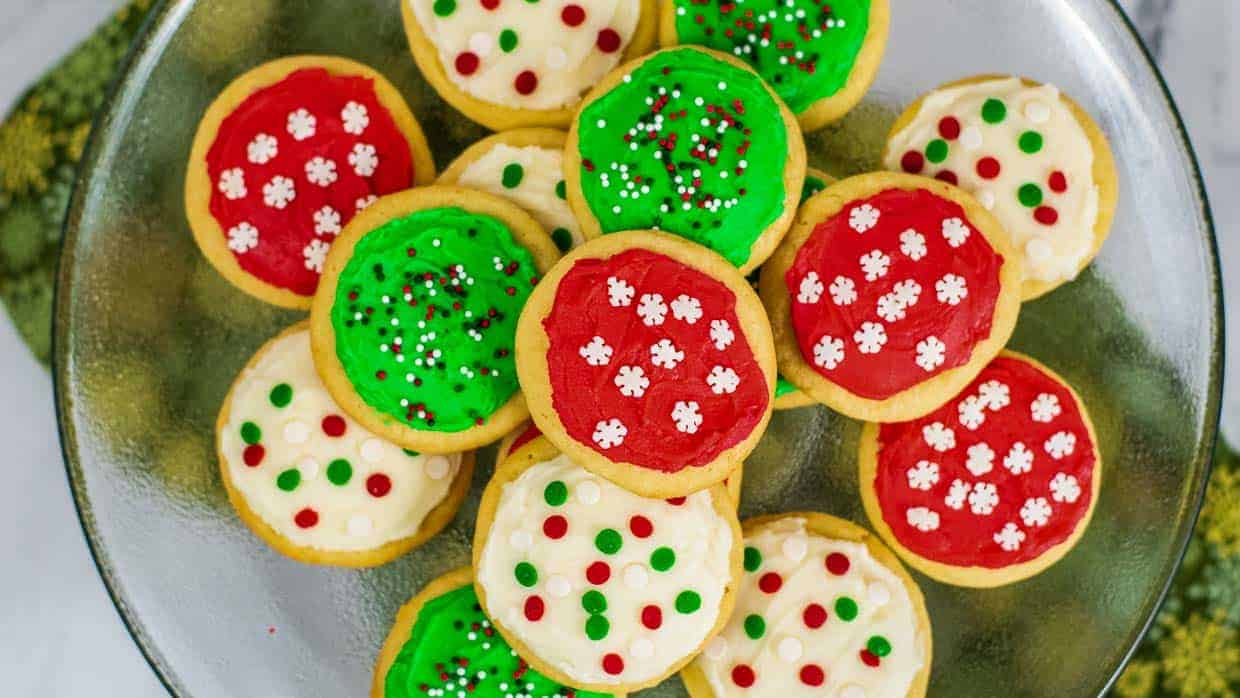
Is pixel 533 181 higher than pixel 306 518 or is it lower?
higher

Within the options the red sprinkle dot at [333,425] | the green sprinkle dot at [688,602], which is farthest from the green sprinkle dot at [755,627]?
the red sprinkle dot at [333,425]

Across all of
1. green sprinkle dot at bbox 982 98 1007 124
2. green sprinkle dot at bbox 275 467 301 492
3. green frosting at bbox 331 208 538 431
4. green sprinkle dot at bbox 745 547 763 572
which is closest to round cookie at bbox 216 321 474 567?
green sprinkle dot at bbox 275 467 301 492

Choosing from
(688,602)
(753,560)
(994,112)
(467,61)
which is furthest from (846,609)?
(467,61)

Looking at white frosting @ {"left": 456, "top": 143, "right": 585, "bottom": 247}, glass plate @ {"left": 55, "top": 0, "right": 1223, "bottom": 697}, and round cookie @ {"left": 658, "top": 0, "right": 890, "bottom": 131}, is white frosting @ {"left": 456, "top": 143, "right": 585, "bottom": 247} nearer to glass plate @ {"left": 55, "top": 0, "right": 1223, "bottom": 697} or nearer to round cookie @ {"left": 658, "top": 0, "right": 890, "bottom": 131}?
glass plate @ {"left": 55, "top": 0, "right": 1223, "bottom": 697}

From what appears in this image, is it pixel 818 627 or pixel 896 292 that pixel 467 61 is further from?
pixel 818 627

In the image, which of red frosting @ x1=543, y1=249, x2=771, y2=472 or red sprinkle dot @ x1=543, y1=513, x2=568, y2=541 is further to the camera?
red sprinkle dot @ x1=543, y1=513, x2=568, y2=541

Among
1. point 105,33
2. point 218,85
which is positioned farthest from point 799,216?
point 105,33

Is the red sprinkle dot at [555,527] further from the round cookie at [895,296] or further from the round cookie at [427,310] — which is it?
the round cookie at [895,296]
